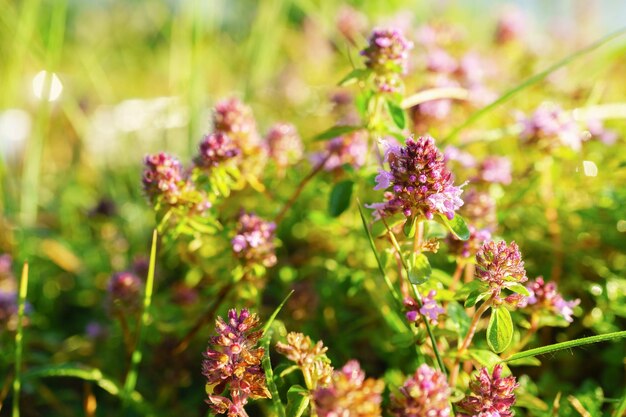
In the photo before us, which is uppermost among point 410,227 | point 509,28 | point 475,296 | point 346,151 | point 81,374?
point 509,28

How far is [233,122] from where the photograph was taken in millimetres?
1669

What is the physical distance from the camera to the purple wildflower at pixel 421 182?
1.09 metres

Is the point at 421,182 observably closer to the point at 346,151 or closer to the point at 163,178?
the point at 163,178

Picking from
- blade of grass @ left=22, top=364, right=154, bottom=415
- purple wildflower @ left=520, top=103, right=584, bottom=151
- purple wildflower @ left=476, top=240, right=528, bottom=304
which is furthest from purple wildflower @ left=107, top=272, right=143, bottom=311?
purple wildflower @ left=520, top=103, right=584, bottom=151

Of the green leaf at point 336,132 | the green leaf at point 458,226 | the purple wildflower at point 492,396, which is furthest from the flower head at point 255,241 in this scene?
the purple wildflower at point 492,396

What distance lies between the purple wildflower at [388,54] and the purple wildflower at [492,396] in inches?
29.9

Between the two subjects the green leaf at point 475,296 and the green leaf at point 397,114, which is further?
the green leaf at point 397,114

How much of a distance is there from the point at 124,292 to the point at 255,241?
0.48 m

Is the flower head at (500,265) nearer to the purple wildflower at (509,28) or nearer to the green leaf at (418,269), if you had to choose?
the green leaf at (418,269)

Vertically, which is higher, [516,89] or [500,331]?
[516,89]

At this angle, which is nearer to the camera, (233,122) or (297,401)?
(297,401)

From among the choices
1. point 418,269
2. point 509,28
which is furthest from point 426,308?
point 509,28

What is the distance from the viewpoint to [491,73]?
2613 mm

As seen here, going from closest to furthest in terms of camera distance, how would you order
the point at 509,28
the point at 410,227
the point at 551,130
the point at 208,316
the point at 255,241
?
the point at 410,227, the point at 255,241, the point at 208,316, the point at 551,130, the point at 509,28
